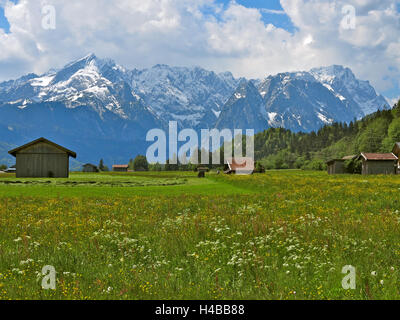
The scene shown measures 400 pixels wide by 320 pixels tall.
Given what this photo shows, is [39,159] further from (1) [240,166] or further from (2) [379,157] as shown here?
(1) [240,166]

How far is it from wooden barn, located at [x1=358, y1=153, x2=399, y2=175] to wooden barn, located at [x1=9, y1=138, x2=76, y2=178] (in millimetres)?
66614

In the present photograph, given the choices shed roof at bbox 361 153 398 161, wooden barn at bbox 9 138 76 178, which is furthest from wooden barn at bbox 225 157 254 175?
wooden barn at bbox 9 138 76 178

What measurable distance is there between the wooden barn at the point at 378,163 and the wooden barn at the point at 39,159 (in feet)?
219

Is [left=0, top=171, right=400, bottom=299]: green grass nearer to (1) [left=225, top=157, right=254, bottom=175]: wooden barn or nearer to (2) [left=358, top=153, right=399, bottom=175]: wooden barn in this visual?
(2) [left=358, top=153, right=399, bottom=175]: wooden barn

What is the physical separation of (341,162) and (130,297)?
343 ft

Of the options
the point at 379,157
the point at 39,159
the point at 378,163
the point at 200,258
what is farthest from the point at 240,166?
the point at 200,258

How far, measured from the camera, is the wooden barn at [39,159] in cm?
6128

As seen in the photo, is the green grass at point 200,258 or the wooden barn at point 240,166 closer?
the green grass at point 200,258

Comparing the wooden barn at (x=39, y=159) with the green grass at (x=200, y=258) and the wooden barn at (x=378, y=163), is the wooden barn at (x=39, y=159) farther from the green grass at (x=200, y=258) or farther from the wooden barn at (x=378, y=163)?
the wooden barn at (x=378, y=163)

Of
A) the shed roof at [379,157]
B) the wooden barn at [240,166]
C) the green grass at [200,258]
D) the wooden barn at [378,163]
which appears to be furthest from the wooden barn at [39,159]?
the wooden barn at [240,166]

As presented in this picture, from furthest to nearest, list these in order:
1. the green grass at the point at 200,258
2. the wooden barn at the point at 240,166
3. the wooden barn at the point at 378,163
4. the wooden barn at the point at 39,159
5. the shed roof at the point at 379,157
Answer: the wooden barn at the point at 240,166 → the wooden barn at the point at 378,163 → the shed roof at the point at 379,157 → the wooden barn at the point at 39,159 → the green grass at the point at 200,258

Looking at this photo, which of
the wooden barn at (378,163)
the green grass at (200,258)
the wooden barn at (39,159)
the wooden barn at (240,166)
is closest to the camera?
the green grass at (200,258)

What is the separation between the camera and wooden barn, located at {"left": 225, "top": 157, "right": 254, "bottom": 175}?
12600 cm
